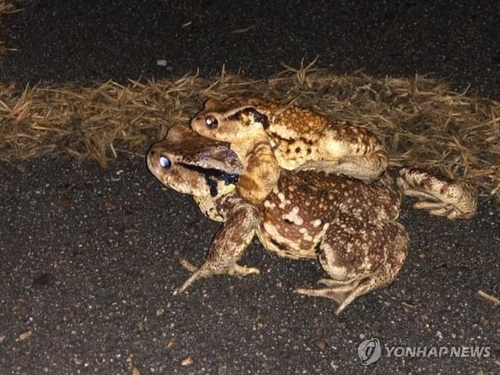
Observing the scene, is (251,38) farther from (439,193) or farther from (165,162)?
(439,193)

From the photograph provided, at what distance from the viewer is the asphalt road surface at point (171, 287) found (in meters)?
2.75

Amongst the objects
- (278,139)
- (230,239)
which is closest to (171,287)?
(230,239)

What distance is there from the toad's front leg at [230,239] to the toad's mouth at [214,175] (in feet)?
0.27

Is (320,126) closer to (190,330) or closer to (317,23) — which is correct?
(190,330)

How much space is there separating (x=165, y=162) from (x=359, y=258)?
92 centimetres

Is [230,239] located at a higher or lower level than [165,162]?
lower

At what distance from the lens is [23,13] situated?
423cm

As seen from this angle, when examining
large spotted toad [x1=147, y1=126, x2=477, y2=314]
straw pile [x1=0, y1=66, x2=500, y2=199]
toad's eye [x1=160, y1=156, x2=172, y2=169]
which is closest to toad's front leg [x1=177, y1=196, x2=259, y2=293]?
large spotted toad [x1=147, y1=126, x2=477, y2=314]

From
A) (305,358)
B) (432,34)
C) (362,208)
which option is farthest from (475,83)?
(305,358)

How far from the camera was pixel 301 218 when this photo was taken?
2803 millimetres

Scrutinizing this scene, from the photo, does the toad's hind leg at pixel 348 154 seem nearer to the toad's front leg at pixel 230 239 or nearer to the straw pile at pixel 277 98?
the toad's front leg at pixel 230 239

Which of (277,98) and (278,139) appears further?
(277,98)

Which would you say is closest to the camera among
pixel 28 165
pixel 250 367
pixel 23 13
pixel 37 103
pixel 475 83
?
pixel 250 367

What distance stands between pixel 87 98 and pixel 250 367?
178 cm
